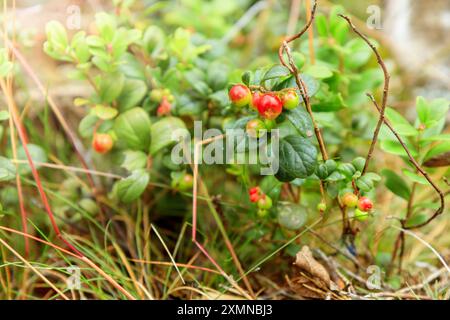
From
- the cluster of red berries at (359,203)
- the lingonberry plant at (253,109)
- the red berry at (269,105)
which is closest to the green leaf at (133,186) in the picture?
the lingonberry plant at (253,109)

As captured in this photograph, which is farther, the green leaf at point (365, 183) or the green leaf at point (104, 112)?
the green leaf at point (104, 112)

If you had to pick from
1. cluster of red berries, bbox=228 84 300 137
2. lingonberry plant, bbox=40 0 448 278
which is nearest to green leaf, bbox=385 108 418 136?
lingonberry plant, bbox=40 0 448 278

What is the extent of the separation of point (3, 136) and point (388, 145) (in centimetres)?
103

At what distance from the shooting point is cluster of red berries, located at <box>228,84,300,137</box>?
87cm

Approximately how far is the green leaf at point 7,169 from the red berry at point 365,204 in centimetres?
75

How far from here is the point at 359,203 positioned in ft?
3.05

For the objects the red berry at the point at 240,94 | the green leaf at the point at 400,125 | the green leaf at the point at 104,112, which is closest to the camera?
the red berry at the point at 240,94

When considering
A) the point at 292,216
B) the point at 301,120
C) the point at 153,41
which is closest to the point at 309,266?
the point at 292,216

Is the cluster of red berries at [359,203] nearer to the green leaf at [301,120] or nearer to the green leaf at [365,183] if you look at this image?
the green leaf at [365,183]

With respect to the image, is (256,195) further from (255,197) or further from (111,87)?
(111,87)

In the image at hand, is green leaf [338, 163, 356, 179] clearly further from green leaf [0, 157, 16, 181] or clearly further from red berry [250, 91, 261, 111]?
green leaf [0, 157, 16, 181]

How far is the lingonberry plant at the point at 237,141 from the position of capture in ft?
3.12

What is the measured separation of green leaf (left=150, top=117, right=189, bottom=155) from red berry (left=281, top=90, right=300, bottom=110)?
11.9 inches

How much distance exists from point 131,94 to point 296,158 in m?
0.47
